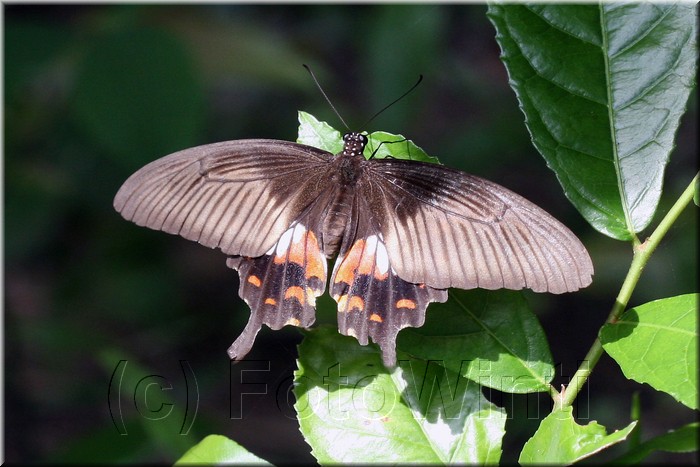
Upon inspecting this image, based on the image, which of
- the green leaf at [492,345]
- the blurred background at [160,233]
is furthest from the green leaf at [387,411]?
the blurred background at [160,233]

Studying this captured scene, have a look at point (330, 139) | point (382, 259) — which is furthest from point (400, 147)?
point (382, 259)

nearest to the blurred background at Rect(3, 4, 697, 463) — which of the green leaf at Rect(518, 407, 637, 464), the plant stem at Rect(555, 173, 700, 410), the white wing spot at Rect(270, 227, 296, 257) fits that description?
the white wing spot at Rect(270, 227, 296, 257)

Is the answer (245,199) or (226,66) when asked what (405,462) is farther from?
(226,66)

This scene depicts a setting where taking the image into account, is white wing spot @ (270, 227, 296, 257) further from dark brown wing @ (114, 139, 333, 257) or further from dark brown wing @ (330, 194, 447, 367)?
dark brown wing @ (330, 194, 447, 367)

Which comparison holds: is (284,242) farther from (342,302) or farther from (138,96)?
(138,96)

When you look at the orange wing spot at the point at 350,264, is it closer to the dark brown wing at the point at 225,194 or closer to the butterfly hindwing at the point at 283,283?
the butterfly hindwing at the point at 283,283

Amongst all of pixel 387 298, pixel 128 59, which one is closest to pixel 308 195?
pixel 387 298
